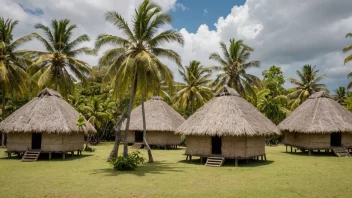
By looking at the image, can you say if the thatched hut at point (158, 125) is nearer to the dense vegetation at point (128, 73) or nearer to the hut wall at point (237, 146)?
the dense vegetation at point (128, 73)

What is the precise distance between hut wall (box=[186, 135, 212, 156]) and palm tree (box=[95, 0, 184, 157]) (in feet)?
14.4

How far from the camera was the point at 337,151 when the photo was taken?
960 inches

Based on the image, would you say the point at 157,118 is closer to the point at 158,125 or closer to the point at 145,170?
the point at 158,125

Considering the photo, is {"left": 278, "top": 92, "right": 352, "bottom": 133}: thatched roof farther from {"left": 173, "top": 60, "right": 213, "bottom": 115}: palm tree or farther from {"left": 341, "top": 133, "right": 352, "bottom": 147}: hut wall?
{"left": 173, "top": 60, "right": 213, "bottom": 115}: palm tree

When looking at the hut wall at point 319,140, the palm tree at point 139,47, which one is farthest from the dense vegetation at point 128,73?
the hut wall at point 319,140

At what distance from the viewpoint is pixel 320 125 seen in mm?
24125

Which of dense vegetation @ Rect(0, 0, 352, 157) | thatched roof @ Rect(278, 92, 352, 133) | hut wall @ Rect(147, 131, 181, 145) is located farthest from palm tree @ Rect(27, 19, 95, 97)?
thatched roof @ Rect(278, 92, 352, 133)

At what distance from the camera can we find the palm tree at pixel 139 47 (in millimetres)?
18078

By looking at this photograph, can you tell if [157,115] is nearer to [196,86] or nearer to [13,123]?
[196,86]

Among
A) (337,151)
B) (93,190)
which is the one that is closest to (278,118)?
(337,151)

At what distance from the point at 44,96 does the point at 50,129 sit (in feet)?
13.4

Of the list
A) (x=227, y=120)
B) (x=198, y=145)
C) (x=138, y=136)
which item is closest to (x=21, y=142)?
(x=198, y=145)

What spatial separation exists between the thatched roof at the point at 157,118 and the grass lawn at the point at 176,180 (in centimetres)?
1184

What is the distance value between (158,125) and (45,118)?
1117cm
